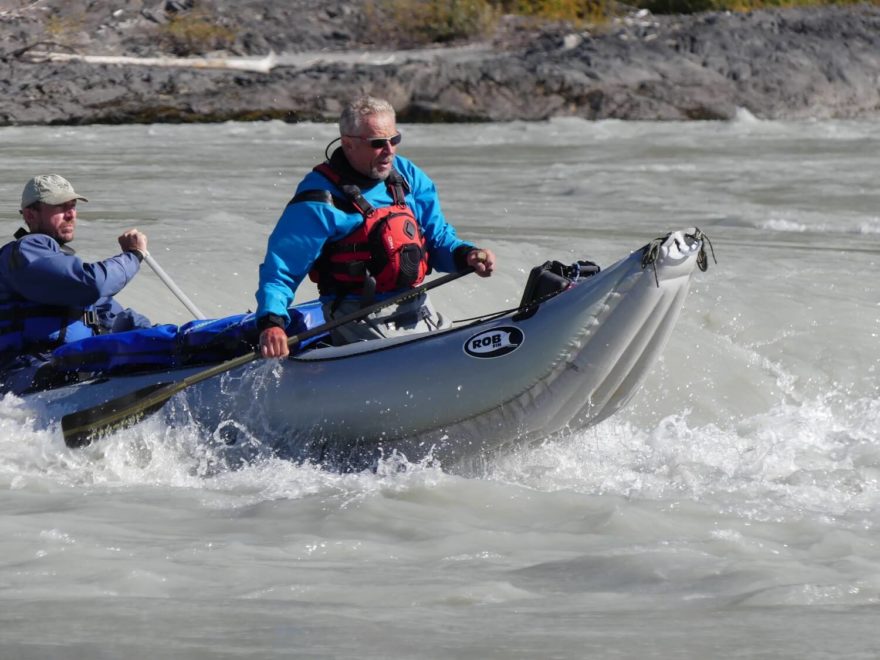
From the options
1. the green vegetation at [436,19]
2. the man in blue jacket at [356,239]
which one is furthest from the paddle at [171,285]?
the green vegetation at [436,19]

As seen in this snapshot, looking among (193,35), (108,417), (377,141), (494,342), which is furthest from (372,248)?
(193,35)

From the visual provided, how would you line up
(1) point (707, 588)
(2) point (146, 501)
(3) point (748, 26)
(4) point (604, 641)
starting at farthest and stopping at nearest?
(3) point (748, 26) < (2) point (146, 501) < (1) point (707, 588) < (4) point (604, 641)

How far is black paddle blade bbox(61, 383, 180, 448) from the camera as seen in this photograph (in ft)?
15.9

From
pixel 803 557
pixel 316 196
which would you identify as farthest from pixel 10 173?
pixel 803 557

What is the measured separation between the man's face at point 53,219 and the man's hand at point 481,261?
1339mm

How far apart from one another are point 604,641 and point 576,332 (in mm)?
1579

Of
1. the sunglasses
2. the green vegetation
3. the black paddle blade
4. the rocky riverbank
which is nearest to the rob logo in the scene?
the sunglasses

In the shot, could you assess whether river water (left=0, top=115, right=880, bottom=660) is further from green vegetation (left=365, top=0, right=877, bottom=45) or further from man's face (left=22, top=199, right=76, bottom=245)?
green vegetation (left=365, top=0, right=877, bottom=45)

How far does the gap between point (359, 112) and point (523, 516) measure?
4.33ft

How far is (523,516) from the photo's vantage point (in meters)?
4.25

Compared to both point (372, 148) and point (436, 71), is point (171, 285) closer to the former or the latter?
point (372, 148)

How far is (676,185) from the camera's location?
11.6m

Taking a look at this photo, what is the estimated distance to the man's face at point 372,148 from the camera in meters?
4.50

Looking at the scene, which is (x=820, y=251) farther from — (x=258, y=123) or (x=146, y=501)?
(x=258, y=123)
